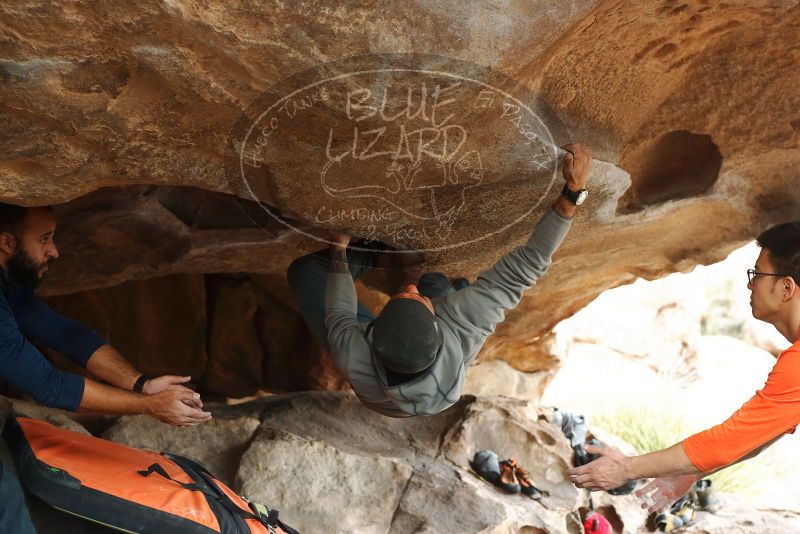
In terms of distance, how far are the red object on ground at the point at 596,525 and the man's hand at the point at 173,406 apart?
209 cm

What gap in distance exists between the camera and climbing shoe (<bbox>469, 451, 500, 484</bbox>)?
3646mm

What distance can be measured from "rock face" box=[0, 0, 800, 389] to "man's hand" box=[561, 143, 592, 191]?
0.07 m

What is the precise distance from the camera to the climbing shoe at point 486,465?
12.0 feet

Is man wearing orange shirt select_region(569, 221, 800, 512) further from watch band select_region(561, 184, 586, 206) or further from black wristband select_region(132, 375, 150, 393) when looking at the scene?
black wristband select_region(132, 375, 150, 393)

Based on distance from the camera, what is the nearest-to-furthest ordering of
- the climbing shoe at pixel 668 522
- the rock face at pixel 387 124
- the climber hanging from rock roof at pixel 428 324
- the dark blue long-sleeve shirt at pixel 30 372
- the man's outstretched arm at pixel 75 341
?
the rock face at pixel 387 124 < the dark blue long-sleeve shirt at pixel 30 372 < the climber hanging from rock roof at pixel 428 324 < the man's outstretched arm at pixel 75 341 < the climbing shoe at pixel 668 522

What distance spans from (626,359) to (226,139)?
25.9 feet

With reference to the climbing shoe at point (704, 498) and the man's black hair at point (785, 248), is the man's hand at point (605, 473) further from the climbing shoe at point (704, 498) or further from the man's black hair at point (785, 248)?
the climbing shoe at point (704, 498)

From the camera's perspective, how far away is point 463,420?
3.93 meters

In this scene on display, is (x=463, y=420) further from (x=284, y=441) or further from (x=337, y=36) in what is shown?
(x=337, y=36)

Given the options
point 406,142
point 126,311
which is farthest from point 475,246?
point 126,311

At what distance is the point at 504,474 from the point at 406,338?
61.8 inches

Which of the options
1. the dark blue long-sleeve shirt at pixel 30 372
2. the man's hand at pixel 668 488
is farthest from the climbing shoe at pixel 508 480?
the dark blue long-sleeve shirt at pixel 30 372

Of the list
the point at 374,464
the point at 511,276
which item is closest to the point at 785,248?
the point at 511,276

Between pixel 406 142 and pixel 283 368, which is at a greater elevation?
pixel 406 142
